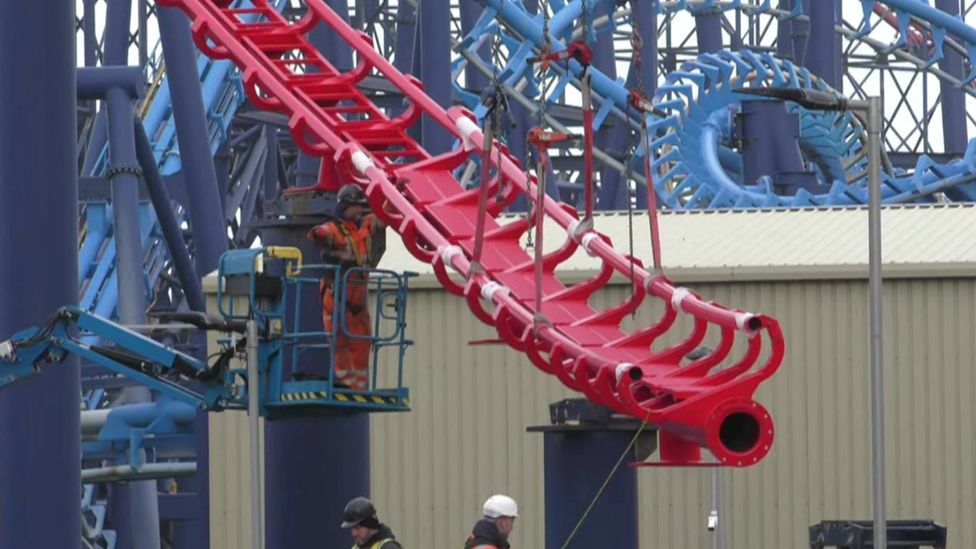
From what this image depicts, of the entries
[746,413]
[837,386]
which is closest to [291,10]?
[837,386]

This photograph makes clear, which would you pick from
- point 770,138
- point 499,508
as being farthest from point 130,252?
point 499,508

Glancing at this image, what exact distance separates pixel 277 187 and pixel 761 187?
38.0 ft

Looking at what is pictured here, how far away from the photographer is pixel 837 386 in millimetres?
18625

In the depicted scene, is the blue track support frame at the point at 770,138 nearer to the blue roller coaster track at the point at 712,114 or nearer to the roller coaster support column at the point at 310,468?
the blue roller coaster track at the point at 712,114

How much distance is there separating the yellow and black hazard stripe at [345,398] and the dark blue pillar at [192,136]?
9.87 metres

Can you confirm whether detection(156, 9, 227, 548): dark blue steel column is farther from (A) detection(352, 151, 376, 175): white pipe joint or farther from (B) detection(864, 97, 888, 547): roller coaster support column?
(B) detection(864, 97, 888, 547): roller coaster support column

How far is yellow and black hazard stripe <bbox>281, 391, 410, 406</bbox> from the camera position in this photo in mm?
13933

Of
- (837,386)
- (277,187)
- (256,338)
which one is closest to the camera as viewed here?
(256,338)

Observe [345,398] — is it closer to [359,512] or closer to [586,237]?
[586,237]

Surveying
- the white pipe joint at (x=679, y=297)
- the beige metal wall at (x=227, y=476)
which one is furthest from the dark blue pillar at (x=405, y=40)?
the white pipe joint at (x=679, y=297)

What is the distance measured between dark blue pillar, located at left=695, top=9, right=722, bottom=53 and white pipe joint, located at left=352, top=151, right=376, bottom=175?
21845mm

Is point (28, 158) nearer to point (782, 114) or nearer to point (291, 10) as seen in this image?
point (782, 114)

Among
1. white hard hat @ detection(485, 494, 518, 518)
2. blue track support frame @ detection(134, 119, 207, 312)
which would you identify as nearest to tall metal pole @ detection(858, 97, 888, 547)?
white hard hat @ detection(485, 494, 518, 518)

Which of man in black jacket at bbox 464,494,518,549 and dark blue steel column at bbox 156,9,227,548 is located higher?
dark blue steel column at bbox 156,9,227,548
